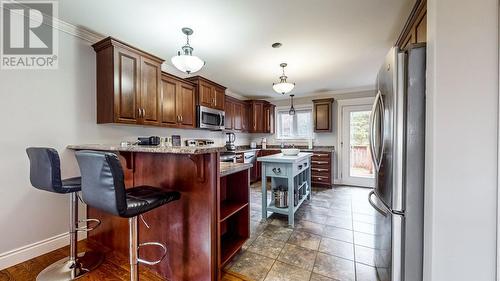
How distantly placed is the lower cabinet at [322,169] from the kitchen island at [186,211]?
317 centimetres

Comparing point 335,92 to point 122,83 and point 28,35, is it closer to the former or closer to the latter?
point 122,83

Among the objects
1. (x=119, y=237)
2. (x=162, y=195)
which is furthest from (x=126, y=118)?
(x=162, y=195)

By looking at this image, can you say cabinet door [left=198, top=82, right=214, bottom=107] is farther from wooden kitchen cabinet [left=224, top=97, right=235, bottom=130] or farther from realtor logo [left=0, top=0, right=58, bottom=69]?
realtor logo [left=0, top=0, right=58, bottom=69]

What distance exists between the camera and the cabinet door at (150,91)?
2.48 metres

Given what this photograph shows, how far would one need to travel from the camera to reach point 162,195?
1.30 metres

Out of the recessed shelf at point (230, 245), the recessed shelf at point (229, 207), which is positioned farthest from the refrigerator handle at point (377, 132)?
the recessed shelf at point (230, 245)

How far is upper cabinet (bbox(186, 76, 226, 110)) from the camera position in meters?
3.48

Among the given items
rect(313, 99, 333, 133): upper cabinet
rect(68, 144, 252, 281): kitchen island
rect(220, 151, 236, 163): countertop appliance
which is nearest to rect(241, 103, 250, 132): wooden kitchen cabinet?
rect(220, 151, 236, 163): countertop appliance

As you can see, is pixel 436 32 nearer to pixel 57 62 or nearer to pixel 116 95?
pixel 116 95

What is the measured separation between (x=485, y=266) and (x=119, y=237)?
8.57ft

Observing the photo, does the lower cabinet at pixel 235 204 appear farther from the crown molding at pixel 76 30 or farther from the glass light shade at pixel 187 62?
the crown molding at pixel 76 30

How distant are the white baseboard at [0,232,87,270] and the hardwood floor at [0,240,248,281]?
47 millimetres

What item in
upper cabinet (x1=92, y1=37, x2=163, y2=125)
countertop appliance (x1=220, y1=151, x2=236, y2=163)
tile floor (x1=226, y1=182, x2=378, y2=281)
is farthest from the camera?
countertop appliance (x1=220, y1=151, x2=236, y2=163)

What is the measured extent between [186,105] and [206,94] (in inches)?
20.6
